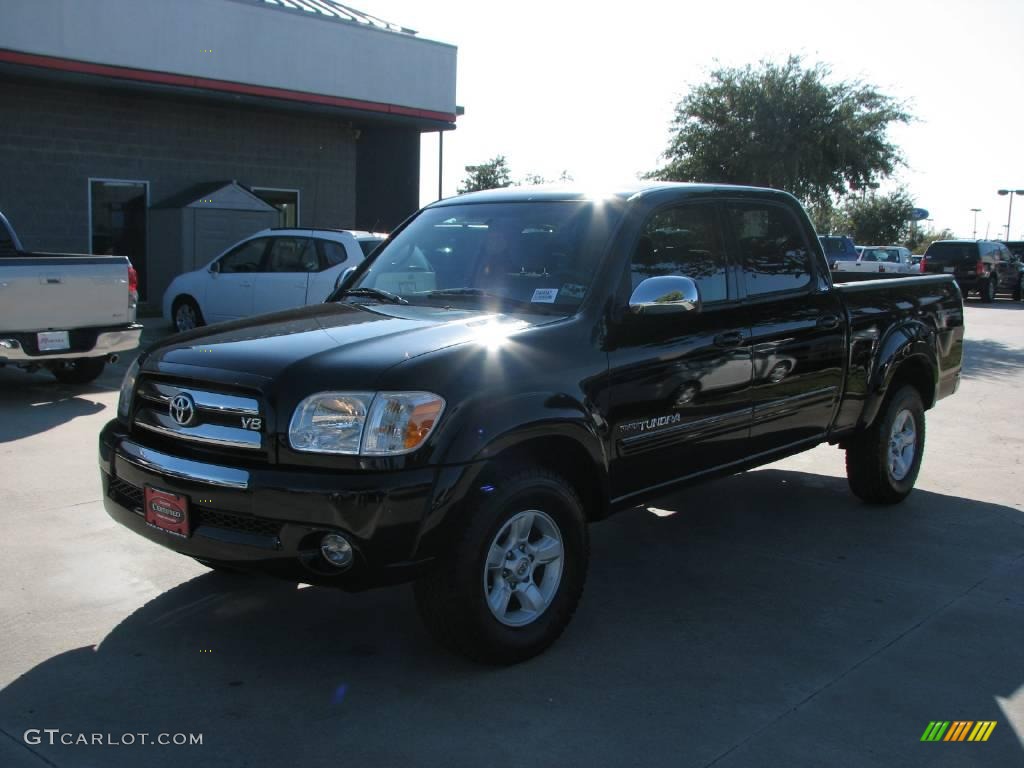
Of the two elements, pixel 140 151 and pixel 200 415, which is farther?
pixel 140 151

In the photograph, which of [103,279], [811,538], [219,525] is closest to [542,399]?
[219,525]

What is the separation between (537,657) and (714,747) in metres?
0.91

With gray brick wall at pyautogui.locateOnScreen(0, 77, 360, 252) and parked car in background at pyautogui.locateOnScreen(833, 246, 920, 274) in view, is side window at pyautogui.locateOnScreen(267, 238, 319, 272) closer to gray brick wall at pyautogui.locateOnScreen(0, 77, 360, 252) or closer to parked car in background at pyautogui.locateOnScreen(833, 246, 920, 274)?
gray brick wall at pyautogui.locateOnScreen(0, 77, 360, 252)

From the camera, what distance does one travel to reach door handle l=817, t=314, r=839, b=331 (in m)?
5.81

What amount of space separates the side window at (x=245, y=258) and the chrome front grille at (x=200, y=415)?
1048 cm

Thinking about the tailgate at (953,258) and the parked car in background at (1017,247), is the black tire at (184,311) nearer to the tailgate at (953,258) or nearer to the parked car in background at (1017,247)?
the tailgate at (953,258)

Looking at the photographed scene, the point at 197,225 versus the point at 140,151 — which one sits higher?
the point at 140,151

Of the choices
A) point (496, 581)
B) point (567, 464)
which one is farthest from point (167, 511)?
point (567, 464)

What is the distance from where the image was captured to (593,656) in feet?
14.0

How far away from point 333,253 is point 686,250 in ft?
30.9

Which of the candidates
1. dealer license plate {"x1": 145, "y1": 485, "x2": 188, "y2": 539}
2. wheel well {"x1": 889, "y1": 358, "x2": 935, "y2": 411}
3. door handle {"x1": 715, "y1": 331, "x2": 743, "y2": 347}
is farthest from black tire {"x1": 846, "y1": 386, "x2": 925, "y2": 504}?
dealer license plate {"x1": 145, "y1": 485, "x2": 188, "y2": 539}

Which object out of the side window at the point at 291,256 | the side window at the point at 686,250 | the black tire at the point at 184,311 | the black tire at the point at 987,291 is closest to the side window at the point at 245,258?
the side window at the point at 291,256

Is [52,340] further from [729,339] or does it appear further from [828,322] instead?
[828,322]

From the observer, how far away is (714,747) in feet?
11.5
